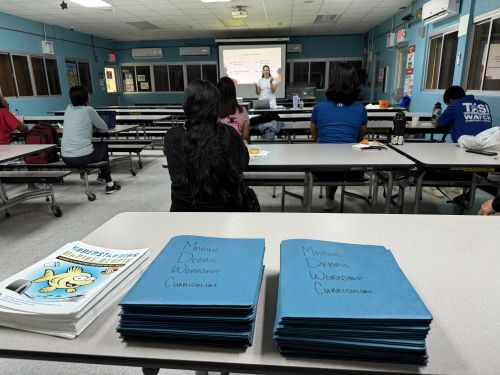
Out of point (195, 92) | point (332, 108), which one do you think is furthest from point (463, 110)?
point (195, 92)

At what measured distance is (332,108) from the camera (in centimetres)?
304

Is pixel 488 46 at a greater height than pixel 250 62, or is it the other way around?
pixel 250 62

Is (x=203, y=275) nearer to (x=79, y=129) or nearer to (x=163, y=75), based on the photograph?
(x=79, y=129)

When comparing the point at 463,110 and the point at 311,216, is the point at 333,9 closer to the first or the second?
the point at 463,110

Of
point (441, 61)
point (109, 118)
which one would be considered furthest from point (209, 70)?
point (441, 61)

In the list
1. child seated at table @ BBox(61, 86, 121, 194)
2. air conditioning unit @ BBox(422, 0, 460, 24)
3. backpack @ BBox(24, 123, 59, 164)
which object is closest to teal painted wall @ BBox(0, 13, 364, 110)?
backpack @ BBox(24, 123, 59, 164)

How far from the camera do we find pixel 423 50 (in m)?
6.75

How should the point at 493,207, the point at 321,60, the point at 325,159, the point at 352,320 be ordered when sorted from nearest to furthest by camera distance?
the point at 352,320, the point at 493,207, the point at 325,159, the point at 321,60

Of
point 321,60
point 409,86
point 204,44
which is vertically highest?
point 204,44

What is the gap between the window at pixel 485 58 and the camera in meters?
4.60

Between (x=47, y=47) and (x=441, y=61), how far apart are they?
9.18m

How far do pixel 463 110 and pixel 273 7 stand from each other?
18.1 feet

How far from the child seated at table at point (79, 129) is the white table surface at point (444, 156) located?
10.9ft

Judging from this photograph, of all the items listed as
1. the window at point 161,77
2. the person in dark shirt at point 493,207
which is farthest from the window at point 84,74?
the person in dark shirt at point 493,207
